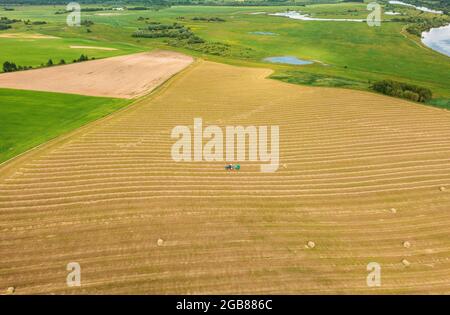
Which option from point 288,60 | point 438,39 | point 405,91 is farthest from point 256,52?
point 438,39

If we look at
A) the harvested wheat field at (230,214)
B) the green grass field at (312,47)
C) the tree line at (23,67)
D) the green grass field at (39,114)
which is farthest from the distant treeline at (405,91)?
the tree line at (23,67)

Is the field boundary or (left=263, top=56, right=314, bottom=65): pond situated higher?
(left=263, top=56, right=314, bottom=65): pond

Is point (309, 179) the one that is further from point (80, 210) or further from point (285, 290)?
point (80, 210)

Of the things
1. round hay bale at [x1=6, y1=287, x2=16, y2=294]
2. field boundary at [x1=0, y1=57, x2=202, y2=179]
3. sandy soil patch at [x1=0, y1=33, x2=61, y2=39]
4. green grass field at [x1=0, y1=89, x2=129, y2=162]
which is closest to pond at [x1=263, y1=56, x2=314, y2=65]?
field boundary at [x1=0, y1=57, x2=202, y2=179]

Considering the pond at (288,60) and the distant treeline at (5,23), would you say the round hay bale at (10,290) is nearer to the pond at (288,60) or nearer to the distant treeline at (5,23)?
the pond at (288,60)

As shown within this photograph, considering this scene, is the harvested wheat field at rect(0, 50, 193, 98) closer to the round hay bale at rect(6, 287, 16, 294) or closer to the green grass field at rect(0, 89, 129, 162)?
the green grass field at rect(0, 89, 129, 162)

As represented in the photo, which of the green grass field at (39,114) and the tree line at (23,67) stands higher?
the tree line at (23,67)

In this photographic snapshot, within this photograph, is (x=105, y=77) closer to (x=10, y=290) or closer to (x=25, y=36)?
(x=10, y=290)
